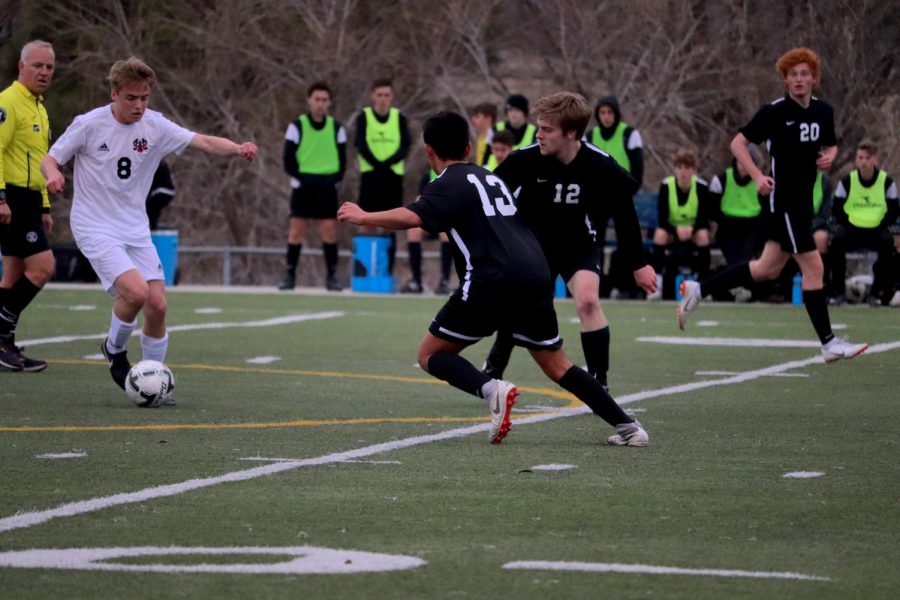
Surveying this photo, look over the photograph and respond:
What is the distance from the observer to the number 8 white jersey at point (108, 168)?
1043 centimetres

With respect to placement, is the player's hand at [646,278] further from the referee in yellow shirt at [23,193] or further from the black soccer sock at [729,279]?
the referee in yellow shirt at [23,193]

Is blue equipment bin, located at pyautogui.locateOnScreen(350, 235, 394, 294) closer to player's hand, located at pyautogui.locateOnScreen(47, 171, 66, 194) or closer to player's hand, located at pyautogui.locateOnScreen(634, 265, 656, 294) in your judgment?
player's hand, located at pyautogui.locateOnScreen(47, 171, 66, 194)

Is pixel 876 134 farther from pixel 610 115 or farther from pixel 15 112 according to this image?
pixel 15 112

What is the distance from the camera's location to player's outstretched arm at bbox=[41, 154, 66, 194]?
10203 mm

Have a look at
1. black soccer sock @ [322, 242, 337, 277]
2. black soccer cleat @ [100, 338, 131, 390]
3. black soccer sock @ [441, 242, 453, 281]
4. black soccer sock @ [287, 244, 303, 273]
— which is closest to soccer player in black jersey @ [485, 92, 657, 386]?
black soccer cleat @ [100, 338, 131, 390]

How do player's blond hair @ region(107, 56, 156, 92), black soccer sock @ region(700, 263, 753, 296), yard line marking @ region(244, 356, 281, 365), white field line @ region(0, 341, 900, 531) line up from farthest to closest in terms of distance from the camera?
yard line marking @ region(244, 356, 281, 365) → black soccer sock @ region(700, 263, 753, 296) → player's blond hair @ region(107, 56, 156, 92) → white field line @ region(0, 341, 900, 531)

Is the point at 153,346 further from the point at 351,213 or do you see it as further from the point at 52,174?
the point at 351,213

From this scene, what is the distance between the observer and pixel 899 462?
800 centimetres

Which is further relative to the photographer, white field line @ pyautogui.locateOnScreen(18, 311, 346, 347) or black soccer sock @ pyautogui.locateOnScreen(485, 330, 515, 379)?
white field line @ pyautogui.locateOnScreen(18, 311, 346, 347)

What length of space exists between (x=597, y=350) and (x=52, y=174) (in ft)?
10.5

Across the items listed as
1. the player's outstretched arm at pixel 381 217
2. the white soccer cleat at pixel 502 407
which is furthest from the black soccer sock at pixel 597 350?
the player's outstretched arm at pixel 381 217

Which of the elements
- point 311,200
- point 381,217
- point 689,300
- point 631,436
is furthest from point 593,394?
point 311,200

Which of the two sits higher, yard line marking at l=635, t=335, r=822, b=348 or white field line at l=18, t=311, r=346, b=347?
yard line marking at l=635, t=335, r=822, b=348

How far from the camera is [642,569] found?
216 inches
